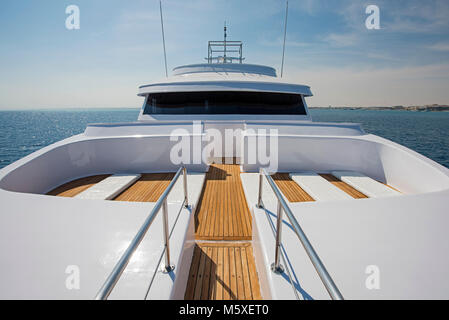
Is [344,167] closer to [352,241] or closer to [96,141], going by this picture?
[352,241]

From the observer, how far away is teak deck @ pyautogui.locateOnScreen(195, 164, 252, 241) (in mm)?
2738

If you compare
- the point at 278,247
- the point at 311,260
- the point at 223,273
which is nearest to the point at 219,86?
the point at 223,273

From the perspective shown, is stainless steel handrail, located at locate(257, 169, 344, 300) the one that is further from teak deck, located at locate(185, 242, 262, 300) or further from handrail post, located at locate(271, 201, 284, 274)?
teak deck, located at locate(185, 242, 262, 300)

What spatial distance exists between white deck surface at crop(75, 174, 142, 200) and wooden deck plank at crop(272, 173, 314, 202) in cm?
294

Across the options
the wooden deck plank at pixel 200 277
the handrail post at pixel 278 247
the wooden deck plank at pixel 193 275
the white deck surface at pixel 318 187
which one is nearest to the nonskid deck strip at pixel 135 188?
the wooden deck plank at pixel 193 275

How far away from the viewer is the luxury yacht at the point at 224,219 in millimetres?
1312

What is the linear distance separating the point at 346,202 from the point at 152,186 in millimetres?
3313

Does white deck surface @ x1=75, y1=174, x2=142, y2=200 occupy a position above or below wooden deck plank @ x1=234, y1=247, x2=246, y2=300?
above

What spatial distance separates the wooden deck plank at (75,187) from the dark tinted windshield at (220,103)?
300 cm

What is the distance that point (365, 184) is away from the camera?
4.02m

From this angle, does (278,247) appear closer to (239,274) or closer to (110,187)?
(239,274)

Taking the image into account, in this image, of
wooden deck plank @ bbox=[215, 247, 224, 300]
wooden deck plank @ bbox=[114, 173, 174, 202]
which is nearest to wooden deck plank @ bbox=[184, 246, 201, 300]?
wooden deck plank @ bbox=[215, 247, 224, 300]

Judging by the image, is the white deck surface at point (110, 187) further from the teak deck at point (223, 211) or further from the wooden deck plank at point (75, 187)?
the teak deck at point (223, 211)

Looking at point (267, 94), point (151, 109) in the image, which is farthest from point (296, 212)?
point (151, 109)
